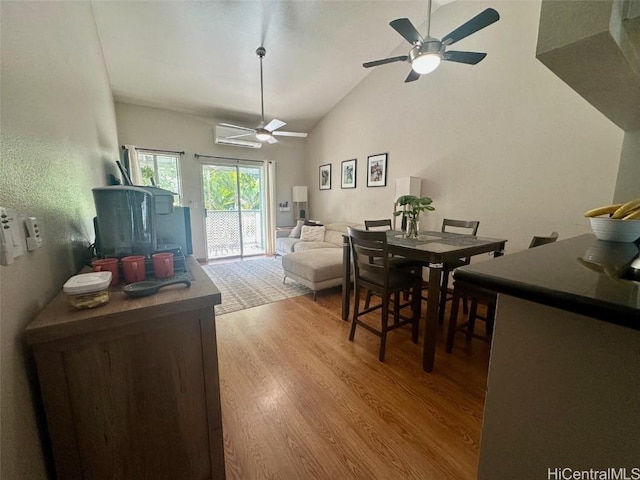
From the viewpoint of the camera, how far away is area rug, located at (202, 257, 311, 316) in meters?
3.03

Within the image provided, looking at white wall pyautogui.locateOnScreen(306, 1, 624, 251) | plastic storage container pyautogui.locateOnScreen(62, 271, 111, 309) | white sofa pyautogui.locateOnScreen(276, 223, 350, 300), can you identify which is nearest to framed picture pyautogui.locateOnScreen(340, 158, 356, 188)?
white wall pyautogui.locateOnScreen(306, 1, 624, 251)

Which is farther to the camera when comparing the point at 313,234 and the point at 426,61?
the point at 313,234

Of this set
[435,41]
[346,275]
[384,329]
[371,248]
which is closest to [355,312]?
[384,329]

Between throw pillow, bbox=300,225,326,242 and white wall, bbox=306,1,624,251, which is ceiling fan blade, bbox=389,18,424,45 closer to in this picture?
white wall, bbox=306,1,624,251

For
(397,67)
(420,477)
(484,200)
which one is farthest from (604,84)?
(397,67)

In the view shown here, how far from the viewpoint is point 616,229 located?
1021mm

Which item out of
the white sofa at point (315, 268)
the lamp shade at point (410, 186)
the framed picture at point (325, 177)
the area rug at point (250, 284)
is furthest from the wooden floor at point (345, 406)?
the framed picture at point (325, 177)

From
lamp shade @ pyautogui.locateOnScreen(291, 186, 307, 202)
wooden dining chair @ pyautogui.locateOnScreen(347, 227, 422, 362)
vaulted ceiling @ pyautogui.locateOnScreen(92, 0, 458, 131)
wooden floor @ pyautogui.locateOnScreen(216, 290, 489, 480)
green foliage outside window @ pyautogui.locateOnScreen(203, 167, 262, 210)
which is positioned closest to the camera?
wooden floor @ pyautogui.locateOnScreen(216, 290, 489, 480)

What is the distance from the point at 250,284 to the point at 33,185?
297 cm

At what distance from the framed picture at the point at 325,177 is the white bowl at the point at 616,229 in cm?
452

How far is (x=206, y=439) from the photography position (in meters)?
0.97

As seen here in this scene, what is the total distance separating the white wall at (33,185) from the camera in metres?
0.63

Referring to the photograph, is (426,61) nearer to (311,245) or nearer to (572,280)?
(572,280)

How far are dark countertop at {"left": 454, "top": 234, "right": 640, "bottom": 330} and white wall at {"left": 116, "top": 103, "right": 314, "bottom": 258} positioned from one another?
513 centimetres
